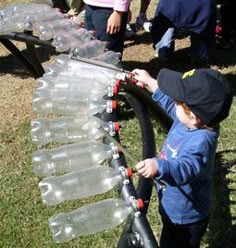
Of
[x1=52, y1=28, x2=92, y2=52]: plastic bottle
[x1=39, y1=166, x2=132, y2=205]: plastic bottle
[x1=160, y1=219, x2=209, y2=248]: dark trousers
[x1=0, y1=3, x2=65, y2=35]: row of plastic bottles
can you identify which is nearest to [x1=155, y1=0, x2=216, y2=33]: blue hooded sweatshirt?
[x1=0, y1=3, x2=65, y2=35]: row of plastic bottles

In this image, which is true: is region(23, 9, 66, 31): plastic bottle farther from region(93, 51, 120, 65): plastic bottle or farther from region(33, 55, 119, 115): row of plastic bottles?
region(33, 55, 119, 115): row of plastic bottles

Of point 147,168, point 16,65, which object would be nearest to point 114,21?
point 16,65

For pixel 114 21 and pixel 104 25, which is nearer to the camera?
pixel 114 21

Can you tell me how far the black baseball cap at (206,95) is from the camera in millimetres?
1921

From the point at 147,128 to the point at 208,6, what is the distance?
221 centimetres

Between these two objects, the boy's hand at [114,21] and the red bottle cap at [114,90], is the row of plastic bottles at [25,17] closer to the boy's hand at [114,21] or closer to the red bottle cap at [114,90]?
the boy's hand at [114,21]

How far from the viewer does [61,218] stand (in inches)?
72.8

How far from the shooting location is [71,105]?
257 centimetres

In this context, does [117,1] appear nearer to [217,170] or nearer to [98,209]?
[217,170]

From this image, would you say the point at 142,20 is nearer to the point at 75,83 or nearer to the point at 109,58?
the point at 109,58

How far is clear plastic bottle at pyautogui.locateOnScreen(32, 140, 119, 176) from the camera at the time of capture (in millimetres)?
2123

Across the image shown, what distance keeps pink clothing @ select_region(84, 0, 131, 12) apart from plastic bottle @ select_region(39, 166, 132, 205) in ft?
6.58

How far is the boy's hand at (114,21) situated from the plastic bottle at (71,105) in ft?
4.31

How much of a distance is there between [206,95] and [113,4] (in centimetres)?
210
